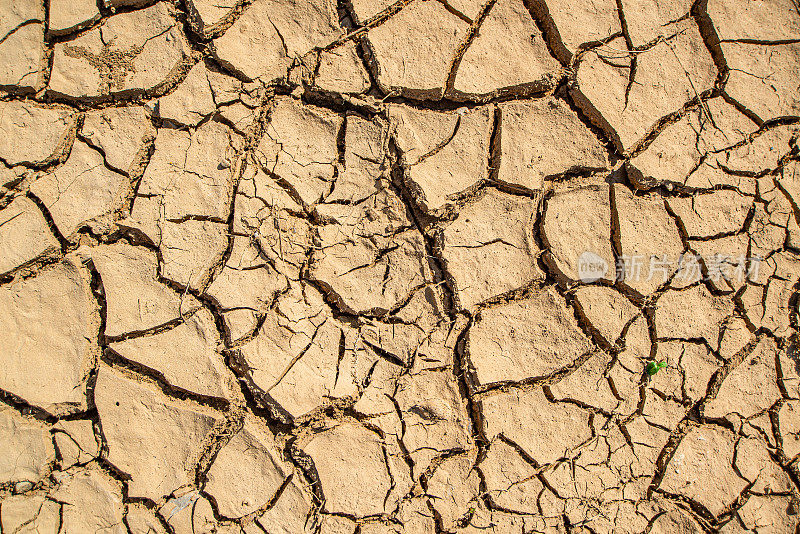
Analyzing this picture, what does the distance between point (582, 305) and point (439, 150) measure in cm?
86

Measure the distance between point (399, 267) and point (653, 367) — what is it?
43.7 inches

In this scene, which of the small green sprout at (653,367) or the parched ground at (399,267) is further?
the small green sprout at (653,367)

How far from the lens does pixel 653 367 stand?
74.2 inches

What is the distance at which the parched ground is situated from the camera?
1765mm

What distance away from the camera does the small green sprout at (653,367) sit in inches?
74.1

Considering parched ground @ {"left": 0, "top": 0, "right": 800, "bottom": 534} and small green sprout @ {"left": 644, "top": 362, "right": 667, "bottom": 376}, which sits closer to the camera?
parched ground @ {"left": 0, "top": 0, "right": 800, "bottom": 534}

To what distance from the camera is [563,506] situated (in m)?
1.81

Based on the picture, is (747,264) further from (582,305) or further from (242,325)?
(242,325)

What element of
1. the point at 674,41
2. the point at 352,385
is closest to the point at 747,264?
the point at 674,41

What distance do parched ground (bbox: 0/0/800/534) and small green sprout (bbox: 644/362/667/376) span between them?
3 centimetres

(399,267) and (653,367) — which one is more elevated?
(399,267)

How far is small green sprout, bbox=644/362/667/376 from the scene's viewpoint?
6.18 feet

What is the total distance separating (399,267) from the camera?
6.01 ft

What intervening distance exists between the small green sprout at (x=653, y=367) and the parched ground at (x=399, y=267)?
27 mm
